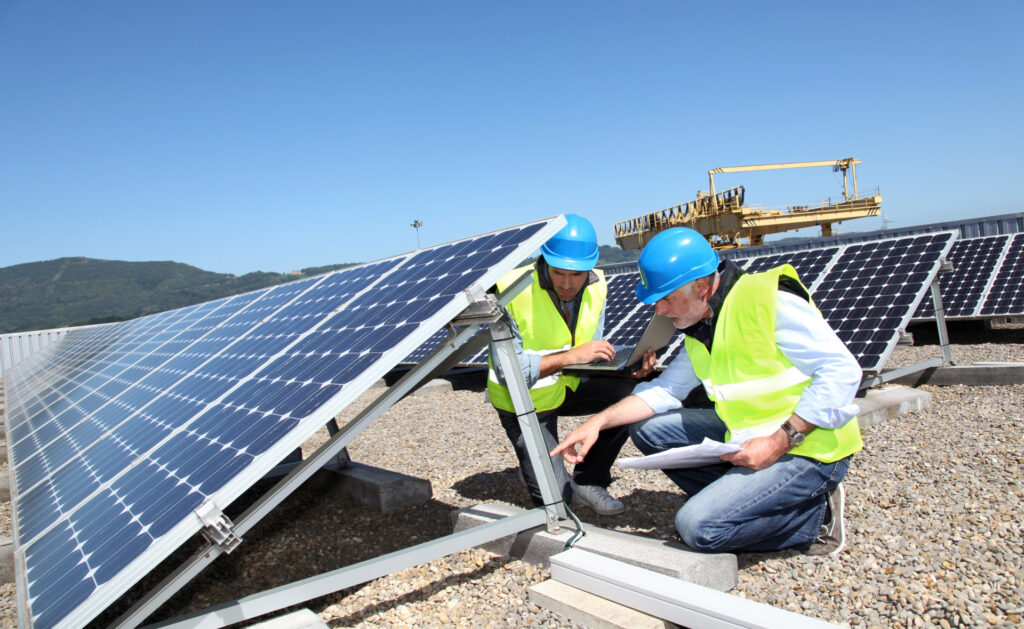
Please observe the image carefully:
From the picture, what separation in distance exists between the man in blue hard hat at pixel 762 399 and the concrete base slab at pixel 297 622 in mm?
1486

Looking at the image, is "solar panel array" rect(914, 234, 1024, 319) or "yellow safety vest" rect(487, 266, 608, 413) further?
"solar panel array" rect(914, 234, 1024, 319)

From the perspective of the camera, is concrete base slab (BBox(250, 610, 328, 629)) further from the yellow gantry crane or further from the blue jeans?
the yellow gantry crane

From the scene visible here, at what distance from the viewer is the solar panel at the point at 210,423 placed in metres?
2.66

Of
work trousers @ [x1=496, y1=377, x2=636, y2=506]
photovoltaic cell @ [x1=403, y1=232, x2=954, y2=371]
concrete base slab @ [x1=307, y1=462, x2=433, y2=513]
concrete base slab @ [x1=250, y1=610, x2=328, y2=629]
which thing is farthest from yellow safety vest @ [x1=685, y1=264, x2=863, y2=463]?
photovoltaic cell @ [x1=403, y1=232, x2=954, y2=371]

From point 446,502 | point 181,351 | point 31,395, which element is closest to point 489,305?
point 446,502

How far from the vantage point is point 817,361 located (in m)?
3.19

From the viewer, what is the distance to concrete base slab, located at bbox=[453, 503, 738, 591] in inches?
126

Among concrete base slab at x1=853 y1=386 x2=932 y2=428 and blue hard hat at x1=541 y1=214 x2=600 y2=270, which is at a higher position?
blue hard hat at x1=541 y1=214 x2=600 y2=270

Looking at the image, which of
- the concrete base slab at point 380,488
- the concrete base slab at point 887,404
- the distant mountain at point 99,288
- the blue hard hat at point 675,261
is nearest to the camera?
the blue hard hat at point 675,261

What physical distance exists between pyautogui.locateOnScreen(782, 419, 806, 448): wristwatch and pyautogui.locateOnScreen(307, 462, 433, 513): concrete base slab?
10.9ft

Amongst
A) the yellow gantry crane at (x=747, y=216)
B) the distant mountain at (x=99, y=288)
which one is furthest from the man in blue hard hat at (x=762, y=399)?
the distant mountain at (x=99, y=288)

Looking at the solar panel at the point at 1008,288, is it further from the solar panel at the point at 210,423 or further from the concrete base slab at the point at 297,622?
the concrete base slab at the point at 297,622

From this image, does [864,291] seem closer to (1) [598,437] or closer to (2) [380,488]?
(1) [598,437]

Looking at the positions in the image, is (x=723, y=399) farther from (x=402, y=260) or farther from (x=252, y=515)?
(x=402, y=260)
